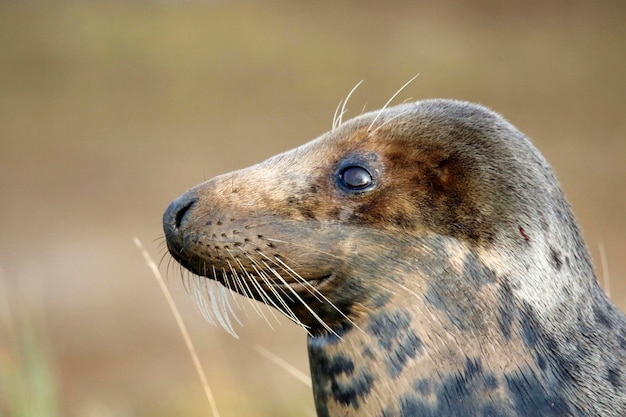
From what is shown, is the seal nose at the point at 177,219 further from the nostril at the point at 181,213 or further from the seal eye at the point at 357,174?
the seal eye at the point at 357,174

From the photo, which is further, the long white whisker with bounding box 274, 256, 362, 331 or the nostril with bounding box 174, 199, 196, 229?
the nostril with bounding box 174, 199, 196, 229

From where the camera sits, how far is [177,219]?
123 inches

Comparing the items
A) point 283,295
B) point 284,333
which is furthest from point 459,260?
point 284,333

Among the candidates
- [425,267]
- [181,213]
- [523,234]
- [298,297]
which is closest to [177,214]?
[181,213]

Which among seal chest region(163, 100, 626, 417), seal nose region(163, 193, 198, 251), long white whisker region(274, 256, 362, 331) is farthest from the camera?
seal nose region(163, 193, 198, 251)

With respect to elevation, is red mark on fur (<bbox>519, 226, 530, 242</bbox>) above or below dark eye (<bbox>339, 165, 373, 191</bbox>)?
above

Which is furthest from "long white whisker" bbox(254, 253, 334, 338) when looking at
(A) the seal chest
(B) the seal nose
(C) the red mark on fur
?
(C) the red mark on fur

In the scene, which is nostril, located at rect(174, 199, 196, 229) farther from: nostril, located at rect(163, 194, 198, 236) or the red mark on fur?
the red mark on fur

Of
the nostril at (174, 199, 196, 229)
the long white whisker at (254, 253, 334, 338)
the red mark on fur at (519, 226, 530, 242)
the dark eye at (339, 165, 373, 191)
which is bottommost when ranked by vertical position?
the long white whisker at (254, 253, 334, 338)

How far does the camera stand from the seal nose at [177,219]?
309 centimetres

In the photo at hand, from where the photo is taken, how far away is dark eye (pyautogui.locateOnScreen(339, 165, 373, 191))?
303cm

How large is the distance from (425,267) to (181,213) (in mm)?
772

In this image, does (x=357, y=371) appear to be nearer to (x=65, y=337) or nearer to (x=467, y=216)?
(x=467, y=216)

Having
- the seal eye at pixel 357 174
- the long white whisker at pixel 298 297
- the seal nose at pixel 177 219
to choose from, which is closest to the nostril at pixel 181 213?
the seal nose at pixel 177 219
